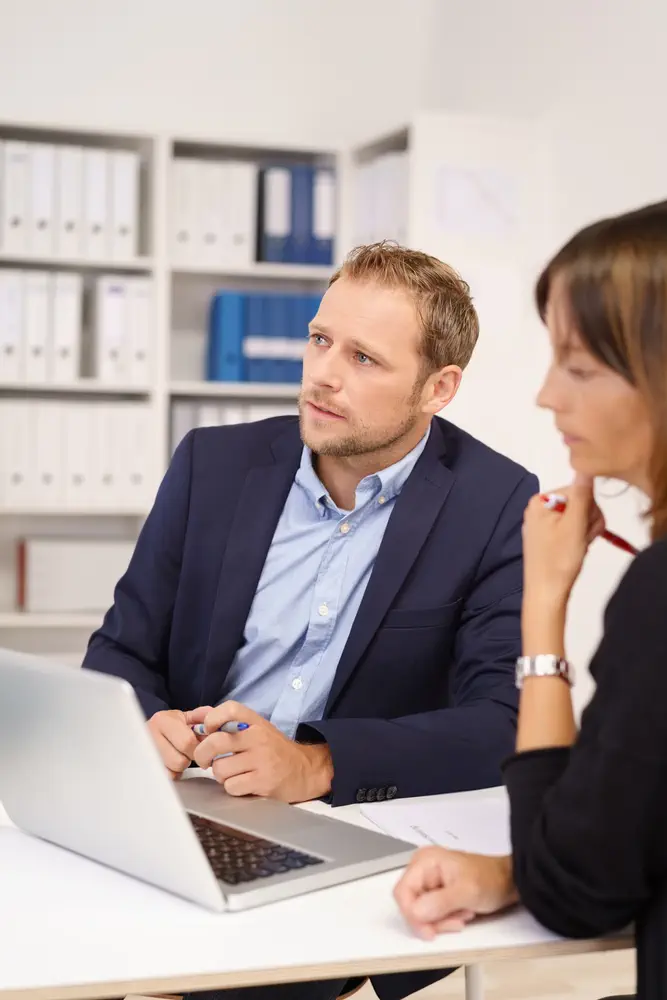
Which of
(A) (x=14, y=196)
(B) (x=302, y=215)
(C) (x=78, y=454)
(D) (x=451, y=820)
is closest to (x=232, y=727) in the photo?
(D) (x=451, y=820)

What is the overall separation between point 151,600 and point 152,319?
2229mm

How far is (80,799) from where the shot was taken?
1061mm

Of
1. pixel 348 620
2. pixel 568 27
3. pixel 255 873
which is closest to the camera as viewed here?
pixel 255 873

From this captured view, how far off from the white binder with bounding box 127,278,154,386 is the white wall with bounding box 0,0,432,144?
1.74 feet

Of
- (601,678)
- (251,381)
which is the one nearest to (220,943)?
(601,678)

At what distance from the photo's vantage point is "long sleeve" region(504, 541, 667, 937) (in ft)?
2.92

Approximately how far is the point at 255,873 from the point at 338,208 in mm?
3246

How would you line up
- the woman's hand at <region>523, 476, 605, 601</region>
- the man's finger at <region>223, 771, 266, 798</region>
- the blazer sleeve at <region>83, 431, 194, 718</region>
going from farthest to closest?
the blazer sleeve at <region>83, 431, 194, 718</region> < the man's finger at <region>223, 771, 266, 798</region> < the woman's hand at <region>523, 476, 605, 601</region>

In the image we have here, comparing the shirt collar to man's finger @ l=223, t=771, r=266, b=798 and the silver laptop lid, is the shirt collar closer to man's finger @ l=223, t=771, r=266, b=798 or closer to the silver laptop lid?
man's finger @ l=223, t=771, r=266, b=798

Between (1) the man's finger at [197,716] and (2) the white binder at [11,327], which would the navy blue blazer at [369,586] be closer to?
(1) the man's finger at [197,716]

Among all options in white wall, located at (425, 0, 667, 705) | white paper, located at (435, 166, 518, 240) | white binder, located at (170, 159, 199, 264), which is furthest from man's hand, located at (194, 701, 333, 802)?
white binder, located at (170, 159, 199, 264)

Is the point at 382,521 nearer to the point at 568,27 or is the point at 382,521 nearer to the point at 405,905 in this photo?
the point at 405,905

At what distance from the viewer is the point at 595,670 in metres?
0.95

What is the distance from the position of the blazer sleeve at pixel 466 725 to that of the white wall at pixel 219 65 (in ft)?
8.55
